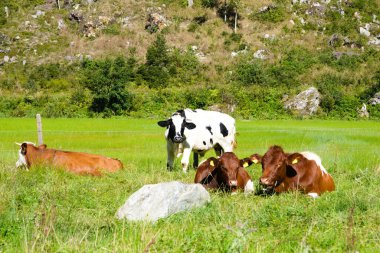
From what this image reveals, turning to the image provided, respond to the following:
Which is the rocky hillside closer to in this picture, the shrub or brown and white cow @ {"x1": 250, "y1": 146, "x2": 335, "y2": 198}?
the shrub

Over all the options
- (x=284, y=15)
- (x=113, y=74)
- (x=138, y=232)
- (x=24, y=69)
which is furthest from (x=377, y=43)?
(x=138, y=232)

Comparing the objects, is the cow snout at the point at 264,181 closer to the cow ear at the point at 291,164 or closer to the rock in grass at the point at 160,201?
the cow ear at the point at 291,164

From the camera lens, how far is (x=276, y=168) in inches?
339

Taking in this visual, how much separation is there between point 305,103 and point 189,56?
16521 mm

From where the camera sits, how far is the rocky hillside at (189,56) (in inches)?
1593

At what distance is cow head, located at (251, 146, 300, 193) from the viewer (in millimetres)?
8500

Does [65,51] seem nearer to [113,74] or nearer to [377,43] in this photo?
[113,74]

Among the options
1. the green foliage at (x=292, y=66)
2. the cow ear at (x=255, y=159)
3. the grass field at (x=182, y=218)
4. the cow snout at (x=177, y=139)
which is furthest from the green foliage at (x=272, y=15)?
the cow ear at (x=255, y=159)

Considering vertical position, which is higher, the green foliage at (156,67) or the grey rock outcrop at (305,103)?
the green foliage at (156,67)

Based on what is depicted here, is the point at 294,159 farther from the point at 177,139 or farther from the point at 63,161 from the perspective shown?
the point at 63,161

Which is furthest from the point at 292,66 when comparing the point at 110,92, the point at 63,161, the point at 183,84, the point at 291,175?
the point at 291,175

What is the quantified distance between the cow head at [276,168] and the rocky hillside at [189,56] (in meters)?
30.9

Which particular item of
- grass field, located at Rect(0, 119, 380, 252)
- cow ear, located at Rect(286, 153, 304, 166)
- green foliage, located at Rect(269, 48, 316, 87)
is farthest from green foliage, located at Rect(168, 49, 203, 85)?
cow ear, located at Rect(286, 153, 304, 166)

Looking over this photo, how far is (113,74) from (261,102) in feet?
42.6
